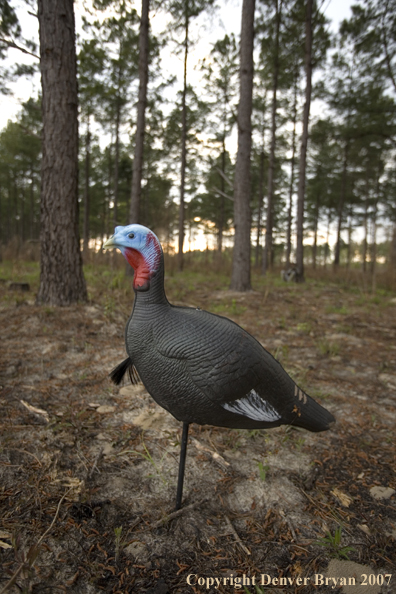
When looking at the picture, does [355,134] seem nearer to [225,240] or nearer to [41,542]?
[41,542]

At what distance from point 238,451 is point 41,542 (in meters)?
1.29

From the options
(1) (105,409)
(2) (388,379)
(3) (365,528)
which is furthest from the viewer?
(2) (388,379)

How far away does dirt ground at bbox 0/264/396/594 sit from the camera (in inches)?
53.7

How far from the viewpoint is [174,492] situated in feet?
6.04

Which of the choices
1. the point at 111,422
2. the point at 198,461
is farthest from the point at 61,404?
the point at 198,461

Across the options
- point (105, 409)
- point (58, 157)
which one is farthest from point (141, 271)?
point (58, 157)

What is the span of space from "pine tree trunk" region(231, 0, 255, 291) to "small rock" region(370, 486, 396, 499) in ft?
20.4

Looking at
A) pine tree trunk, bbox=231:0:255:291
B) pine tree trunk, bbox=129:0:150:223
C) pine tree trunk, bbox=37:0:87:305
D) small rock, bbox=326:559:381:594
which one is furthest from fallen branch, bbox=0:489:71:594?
pine tree trunk, bbox=129:0:150:223

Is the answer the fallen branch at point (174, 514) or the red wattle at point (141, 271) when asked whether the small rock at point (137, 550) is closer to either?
the fallen branch at point (174, 514)

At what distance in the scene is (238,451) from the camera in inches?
88.3

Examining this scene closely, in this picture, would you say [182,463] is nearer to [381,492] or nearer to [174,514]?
[174,514]

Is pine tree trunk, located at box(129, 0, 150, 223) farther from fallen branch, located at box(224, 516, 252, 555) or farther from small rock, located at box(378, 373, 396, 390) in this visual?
fallen branch, located at box(224, 516, 252, 555)

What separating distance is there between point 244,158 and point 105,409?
7.11 meters

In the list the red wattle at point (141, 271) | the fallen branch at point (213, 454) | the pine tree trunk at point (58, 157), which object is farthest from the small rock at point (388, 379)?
the pine tree trunk at point (58, 157)
